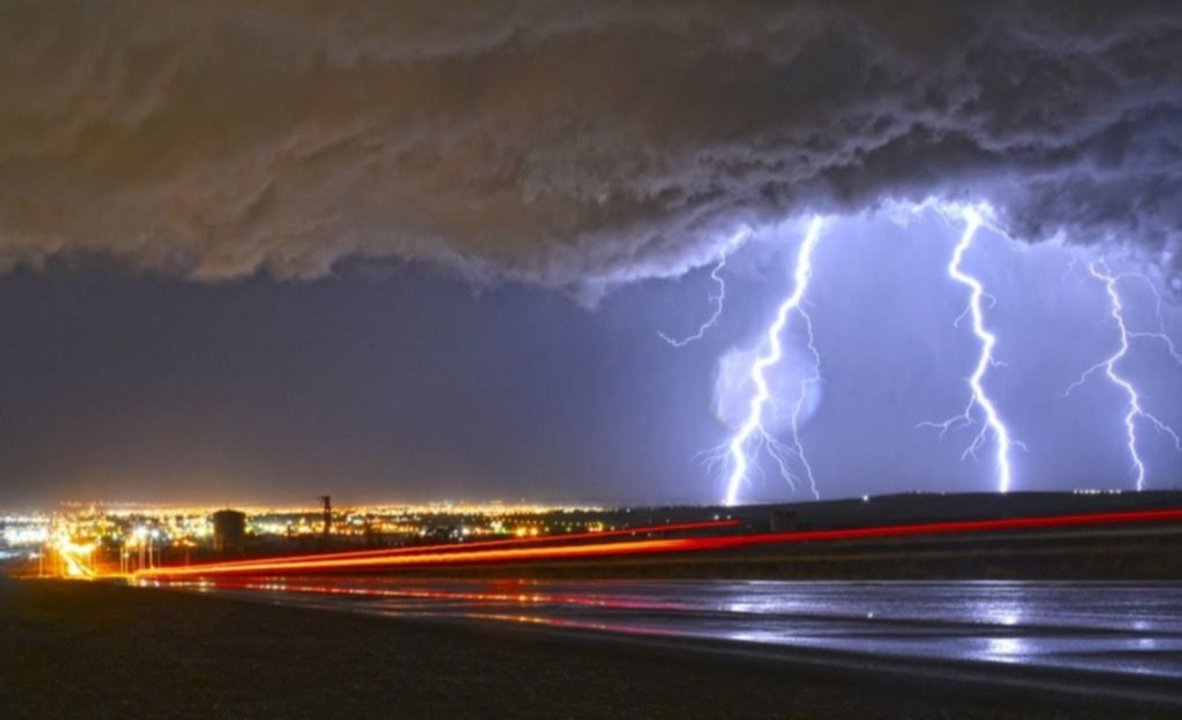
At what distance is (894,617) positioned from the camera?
56.4ft

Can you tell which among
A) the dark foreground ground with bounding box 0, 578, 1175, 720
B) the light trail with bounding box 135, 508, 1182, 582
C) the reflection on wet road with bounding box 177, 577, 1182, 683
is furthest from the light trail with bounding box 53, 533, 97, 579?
the dark foreground ground with bounding box 0, 578, 1175, 720

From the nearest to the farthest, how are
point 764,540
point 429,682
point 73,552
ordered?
point 429,682
point 764,540
point 73,552

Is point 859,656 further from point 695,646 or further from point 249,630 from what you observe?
point 249,630

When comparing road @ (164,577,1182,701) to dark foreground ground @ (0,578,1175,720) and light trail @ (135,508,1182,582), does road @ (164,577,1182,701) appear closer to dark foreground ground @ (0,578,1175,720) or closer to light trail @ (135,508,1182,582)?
dark foreground ground @ (0,578,1175,720)

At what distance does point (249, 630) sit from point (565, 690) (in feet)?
27.6

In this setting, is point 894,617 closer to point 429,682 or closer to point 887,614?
point 887,614

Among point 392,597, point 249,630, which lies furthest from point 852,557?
point 249,630

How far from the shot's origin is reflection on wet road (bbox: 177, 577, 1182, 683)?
512 inches

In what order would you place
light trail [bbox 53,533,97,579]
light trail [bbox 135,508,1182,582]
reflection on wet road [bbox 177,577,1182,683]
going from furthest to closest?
1. light trail [bbox 53,533,97,579]
2. light trail [bbox 135,508,1182,582]
3. reflection on wet road [bbox 177,577,1182,683]

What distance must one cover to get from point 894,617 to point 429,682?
7.00 meters

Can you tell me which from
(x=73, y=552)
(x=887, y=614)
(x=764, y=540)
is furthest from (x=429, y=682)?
(x=73, y=552)

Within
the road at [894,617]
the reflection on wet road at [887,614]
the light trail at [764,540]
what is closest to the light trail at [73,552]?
the light trail at [764,540]

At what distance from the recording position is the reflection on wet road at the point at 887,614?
1300 cm

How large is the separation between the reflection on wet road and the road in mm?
19
